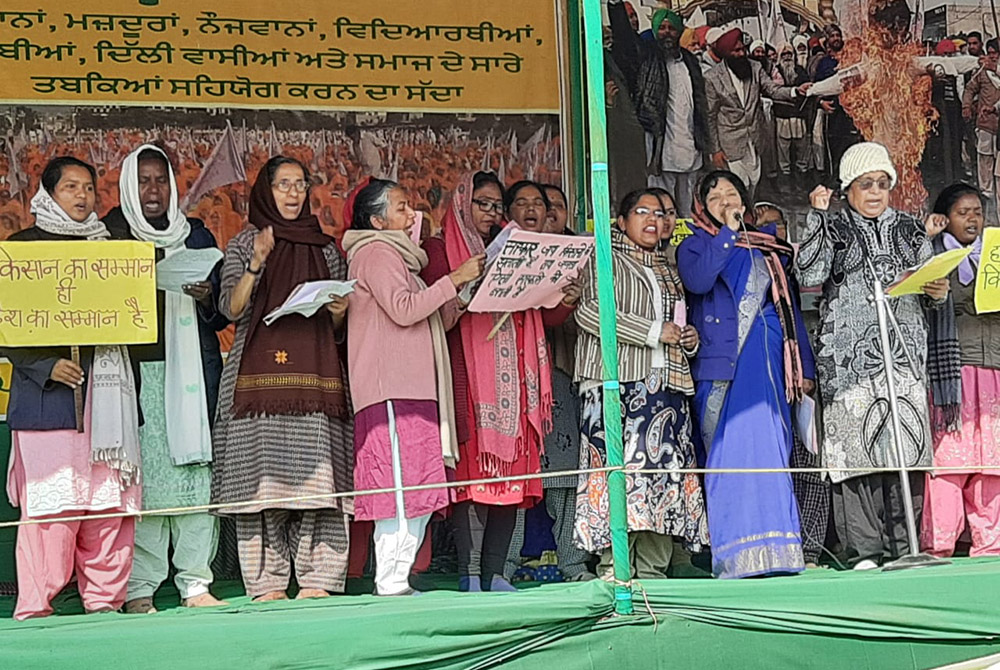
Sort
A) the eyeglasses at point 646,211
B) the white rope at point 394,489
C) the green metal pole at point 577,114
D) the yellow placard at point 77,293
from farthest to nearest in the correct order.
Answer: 1. the green metal pole at point 577,114
2. the eyeglasses at point 646,211
3. the yellow placard at point 77,293
4. the white rope at point 394,489

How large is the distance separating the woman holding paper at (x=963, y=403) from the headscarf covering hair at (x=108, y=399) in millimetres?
2973

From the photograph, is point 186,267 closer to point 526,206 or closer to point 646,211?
point 526,206

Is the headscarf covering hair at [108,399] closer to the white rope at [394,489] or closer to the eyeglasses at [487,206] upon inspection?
the white rope at [394,489]

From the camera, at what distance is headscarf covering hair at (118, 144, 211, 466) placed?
18.3 feet

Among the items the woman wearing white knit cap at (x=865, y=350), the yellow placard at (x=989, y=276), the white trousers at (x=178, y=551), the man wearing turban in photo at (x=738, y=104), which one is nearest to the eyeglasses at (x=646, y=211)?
the woman wearing white knit cap at (x=865, y=350)

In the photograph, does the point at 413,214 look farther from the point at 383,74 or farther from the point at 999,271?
the point at 999,271

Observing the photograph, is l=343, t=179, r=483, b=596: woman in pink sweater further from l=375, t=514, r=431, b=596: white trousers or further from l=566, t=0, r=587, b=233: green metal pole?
l=566, t=0, r=587, b=233: green metal pole

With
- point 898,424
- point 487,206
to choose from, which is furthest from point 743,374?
point 487,206

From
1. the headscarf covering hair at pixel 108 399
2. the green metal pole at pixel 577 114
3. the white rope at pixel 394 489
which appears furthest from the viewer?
the green metal pole at pixel 577 114

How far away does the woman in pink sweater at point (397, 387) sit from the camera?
553 centimetres

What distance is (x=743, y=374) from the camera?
5.91 meters

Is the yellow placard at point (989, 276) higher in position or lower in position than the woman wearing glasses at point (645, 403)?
higher

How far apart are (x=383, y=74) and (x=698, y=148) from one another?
1.39 metres

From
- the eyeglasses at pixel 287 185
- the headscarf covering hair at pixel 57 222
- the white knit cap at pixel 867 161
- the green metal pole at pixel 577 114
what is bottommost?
the headscarf covering hair at pixel 57 222
